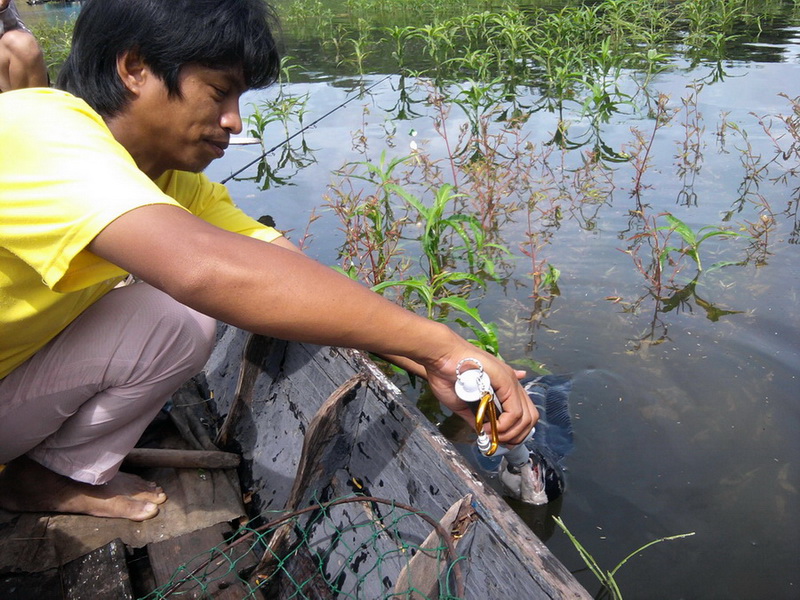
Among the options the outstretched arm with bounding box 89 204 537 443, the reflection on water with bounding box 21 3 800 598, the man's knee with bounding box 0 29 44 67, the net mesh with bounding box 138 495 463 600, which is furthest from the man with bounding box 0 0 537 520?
the man's knee with bounding box 0 29 44 67

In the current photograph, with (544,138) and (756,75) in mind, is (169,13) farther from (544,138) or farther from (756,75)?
(756,75)

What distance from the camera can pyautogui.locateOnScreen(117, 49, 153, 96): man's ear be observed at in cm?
149

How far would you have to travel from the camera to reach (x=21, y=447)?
1833 mm

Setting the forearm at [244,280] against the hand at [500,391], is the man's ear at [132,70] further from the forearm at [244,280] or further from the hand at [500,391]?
the hand at [500,391]

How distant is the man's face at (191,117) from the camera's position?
1.50 meters

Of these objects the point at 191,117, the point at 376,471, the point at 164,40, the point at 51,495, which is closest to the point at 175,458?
the point at 51,495

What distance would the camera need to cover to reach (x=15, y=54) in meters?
3.78

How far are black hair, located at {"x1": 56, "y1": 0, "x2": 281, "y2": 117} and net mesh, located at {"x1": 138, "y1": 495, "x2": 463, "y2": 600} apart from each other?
102 cm

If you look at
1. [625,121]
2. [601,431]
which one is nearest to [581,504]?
[601,431]

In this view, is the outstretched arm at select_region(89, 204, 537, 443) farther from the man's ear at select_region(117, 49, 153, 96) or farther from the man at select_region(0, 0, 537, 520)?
the man's ear at select_region(117, 49, 153, 96)

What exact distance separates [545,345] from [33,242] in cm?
235

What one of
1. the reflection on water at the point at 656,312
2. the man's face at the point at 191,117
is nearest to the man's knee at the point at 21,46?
the reflection on water at the point at 656,312

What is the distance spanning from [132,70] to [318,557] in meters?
1.27

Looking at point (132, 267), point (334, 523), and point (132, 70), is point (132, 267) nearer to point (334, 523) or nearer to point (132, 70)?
point (132, 70)
